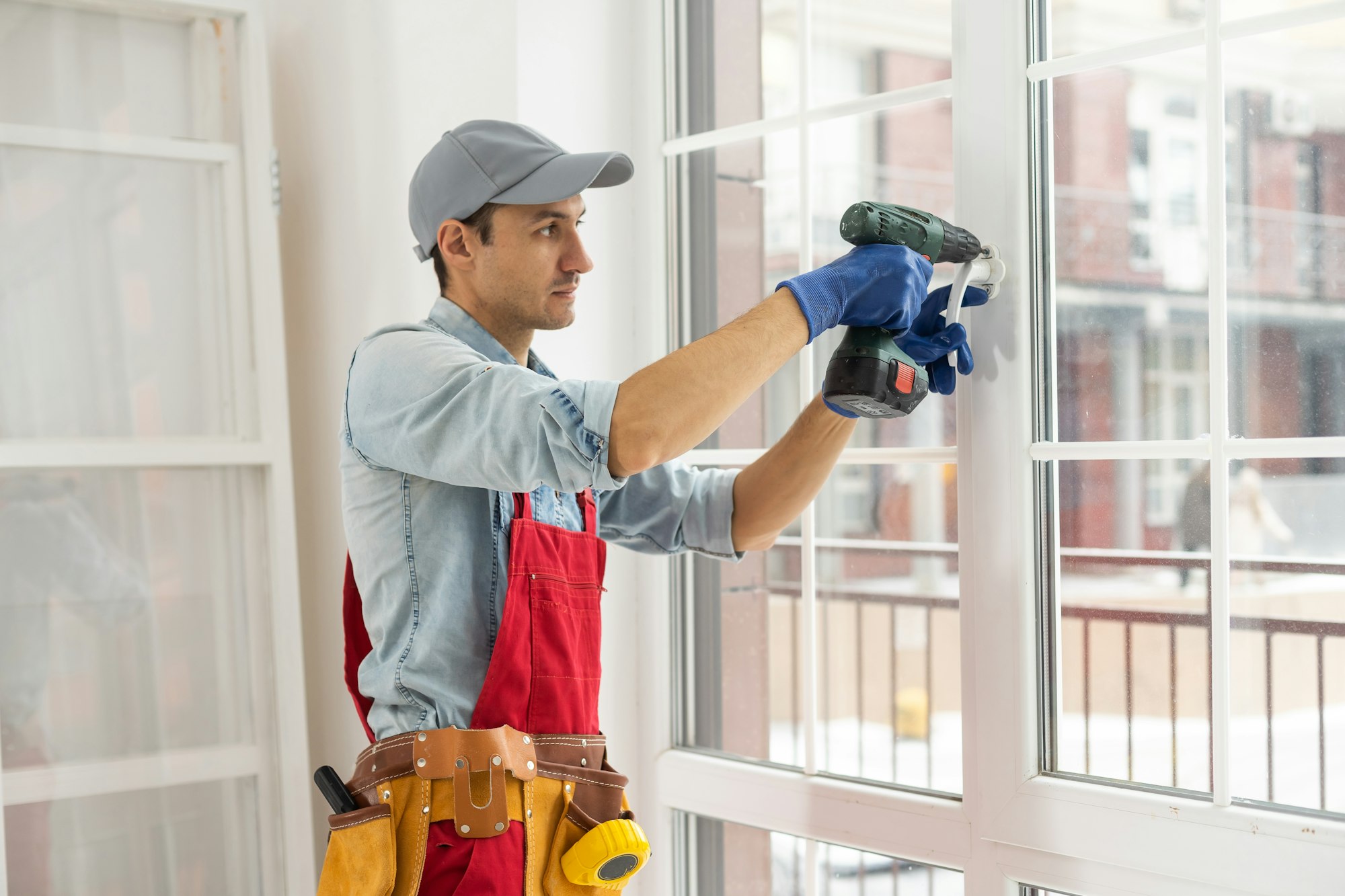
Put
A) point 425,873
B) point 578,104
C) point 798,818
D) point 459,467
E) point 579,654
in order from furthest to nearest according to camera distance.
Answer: point 578,104 < point 798,818 < point 579,654 < point 425,873 < point 459,467

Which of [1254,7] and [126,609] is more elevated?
[1254,7]

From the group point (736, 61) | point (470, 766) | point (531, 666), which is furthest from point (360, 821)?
point (736, 61)

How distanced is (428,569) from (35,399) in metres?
1.04

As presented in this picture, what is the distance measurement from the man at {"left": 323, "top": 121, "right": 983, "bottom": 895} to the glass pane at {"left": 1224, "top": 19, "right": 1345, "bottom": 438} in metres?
0.36

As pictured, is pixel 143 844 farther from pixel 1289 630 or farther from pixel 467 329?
pixel 1289 630

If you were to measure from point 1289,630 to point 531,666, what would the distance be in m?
0.94

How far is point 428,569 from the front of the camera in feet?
4.67

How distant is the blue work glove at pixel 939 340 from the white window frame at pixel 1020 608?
0.07 metres

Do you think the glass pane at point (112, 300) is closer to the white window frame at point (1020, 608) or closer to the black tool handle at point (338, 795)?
the black tool handle at point (338, 795)

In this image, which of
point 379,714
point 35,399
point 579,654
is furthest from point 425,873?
point 35,399

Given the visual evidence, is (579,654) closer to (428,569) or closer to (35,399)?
(428,569)

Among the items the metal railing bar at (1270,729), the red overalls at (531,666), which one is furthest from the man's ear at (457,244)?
the metal railing bar at (1270,729)

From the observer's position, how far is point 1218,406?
134 centimetres

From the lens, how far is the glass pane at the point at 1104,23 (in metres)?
1.45
